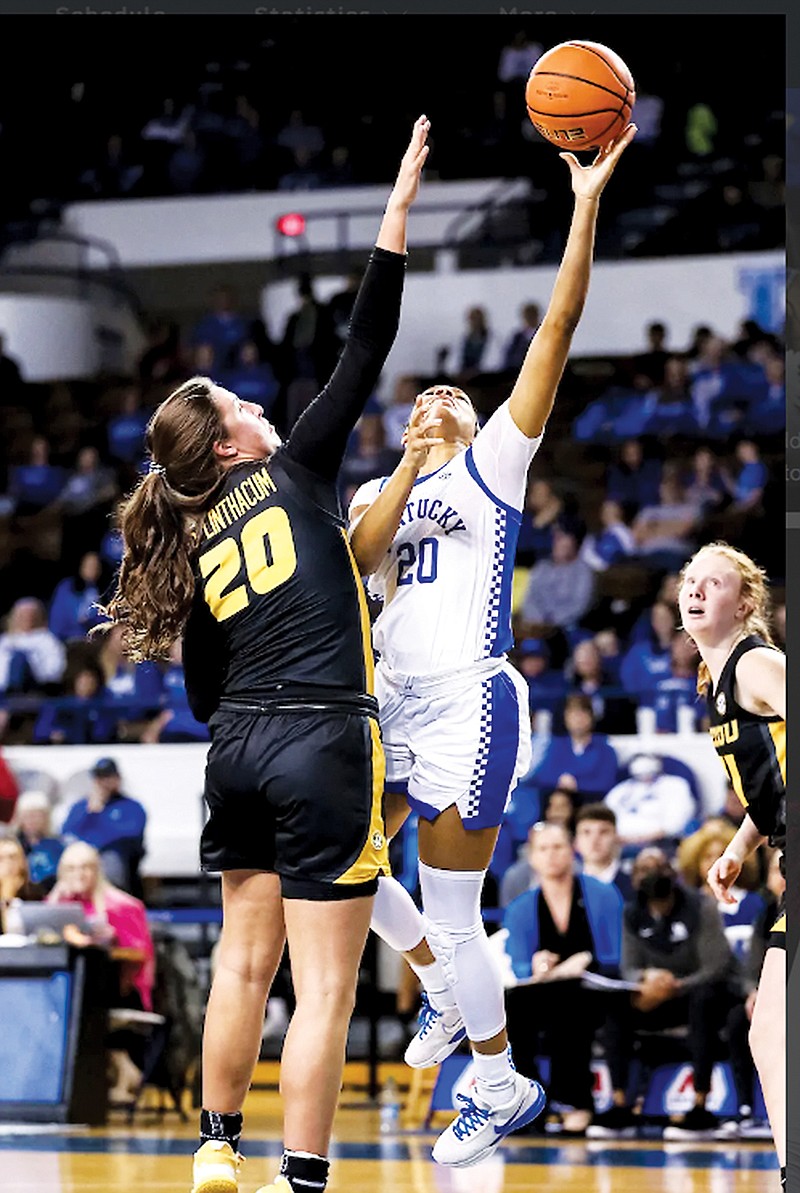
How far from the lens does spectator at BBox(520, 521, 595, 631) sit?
14383 millimetres

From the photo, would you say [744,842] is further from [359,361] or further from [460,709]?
[359,361]

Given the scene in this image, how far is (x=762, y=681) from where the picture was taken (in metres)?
5.33

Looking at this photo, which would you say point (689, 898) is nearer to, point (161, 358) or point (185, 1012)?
point (185, 1012)

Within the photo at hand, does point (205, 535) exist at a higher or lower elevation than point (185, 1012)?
higher

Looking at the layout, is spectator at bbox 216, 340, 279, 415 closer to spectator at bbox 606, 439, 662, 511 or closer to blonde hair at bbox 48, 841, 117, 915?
spectator at bbox 606, 439, 662, 511

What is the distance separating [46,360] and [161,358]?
133 cm

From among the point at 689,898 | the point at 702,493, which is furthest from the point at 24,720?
the point at 689,898

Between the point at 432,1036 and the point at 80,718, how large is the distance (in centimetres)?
823

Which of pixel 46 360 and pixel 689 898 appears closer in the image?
pixel 689 898

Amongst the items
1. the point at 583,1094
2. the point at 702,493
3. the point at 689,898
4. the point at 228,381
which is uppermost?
the point at 228,381

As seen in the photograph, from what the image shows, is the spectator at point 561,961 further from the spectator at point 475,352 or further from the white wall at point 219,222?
the white wall at point 219,222

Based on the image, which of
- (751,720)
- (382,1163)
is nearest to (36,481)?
(382,1163)

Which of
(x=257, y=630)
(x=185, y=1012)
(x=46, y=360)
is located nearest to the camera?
(x=257, y=630)

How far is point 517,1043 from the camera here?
916 cm
